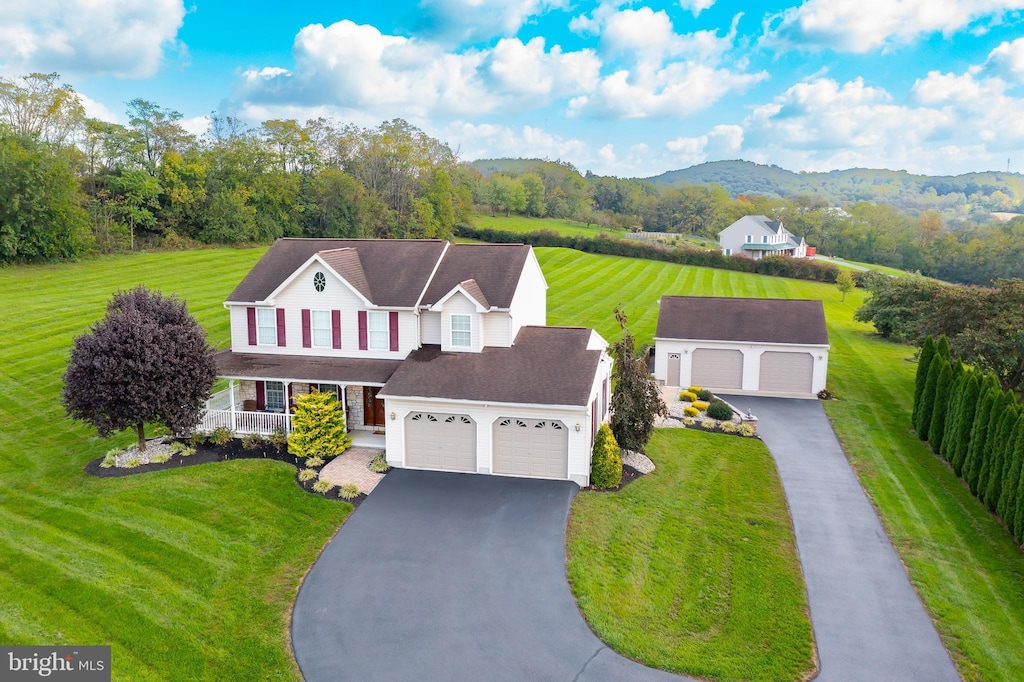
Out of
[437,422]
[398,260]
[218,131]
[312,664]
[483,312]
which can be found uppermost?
[218,131]

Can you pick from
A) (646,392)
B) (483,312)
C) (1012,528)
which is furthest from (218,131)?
(1012,528)

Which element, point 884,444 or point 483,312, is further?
point 884,444

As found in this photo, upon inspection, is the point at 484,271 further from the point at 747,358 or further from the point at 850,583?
the point at 850,583

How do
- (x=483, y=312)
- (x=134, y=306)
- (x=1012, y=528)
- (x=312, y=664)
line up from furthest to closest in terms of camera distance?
(x=483, y=312) < (x=134, y=306) < (x=1012, y=528) < (x=312, y=664)

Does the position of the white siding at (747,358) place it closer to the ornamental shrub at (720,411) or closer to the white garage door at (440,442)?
the ornamental shrub at (720,411)

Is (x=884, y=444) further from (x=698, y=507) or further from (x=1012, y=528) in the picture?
(x=698, y=507)

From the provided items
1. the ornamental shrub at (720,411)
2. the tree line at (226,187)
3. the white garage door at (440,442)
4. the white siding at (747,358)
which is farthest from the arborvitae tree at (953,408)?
the tree line at (226,187)
